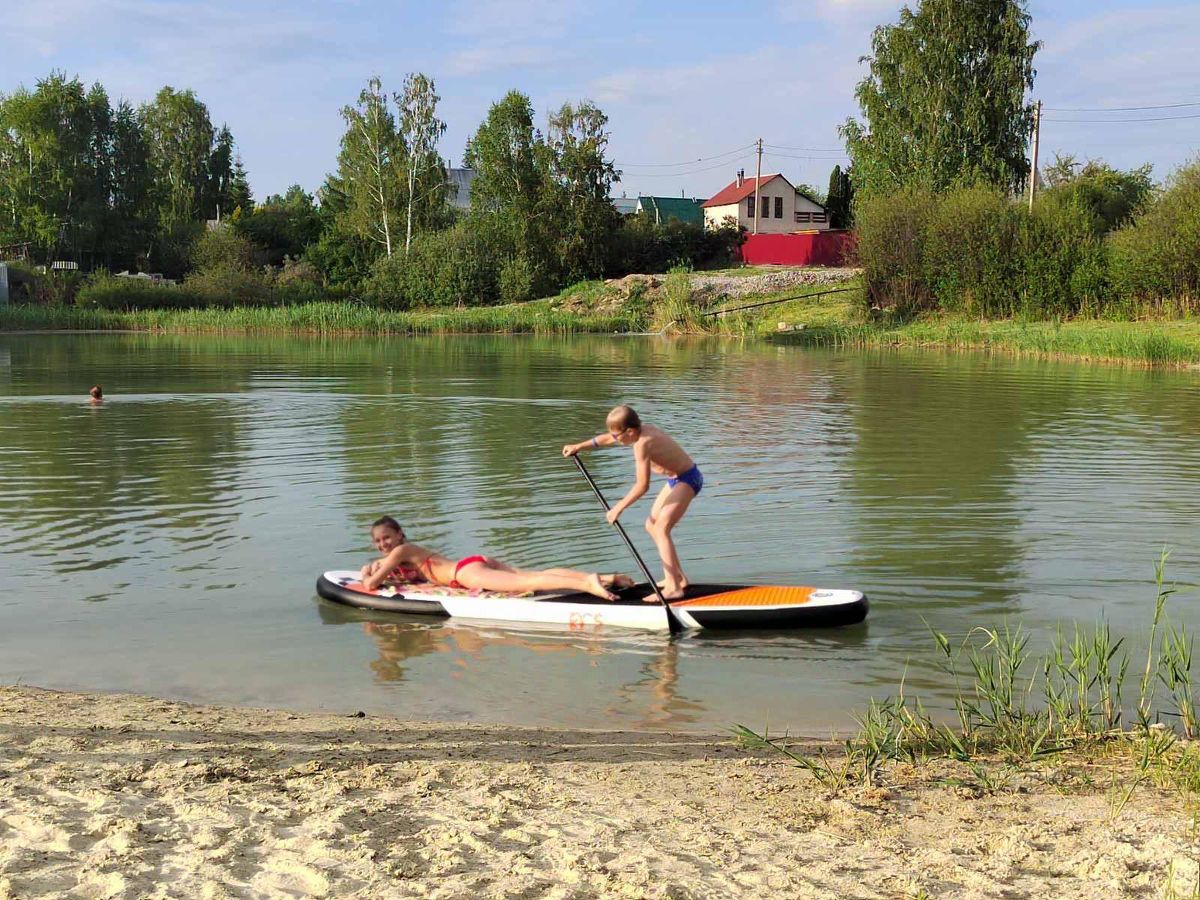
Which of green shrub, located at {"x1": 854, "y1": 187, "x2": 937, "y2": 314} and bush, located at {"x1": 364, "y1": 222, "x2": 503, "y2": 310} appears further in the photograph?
bush, located at {"x1": 364, "y1": 222, "x2": 503, "y2": 310}

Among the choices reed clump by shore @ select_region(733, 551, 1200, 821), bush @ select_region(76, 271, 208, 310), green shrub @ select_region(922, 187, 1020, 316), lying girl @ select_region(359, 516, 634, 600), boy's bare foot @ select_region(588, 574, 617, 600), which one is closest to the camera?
reed clump by shore @ select_region(733, 551, 1200, 821)

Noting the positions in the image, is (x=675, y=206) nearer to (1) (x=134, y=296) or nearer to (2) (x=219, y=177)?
(2) (x=219, y=177)

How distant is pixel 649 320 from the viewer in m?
58.4

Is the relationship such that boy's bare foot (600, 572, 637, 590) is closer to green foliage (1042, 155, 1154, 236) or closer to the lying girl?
the lying girl

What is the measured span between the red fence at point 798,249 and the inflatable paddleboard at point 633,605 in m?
58.0

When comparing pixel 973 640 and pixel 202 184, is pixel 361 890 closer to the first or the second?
pixel 973 640

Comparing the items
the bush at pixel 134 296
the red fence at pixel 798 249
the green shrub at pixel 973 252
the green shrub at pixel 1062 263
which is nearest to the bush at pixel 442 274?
the bush at pixel 134 296

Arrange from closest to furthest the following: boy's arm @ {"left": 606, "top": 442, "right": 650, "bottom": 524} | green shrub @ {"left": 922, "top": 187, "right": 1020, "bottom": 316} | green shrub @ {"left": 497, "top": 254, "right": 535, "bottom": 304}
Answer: boy's arm @ {"left": 606, "top": 442, "right": 650, "bottom": 524} → green shrub @ {"left": 922, "top": 187, "right": 1020, "bottom": 316} → green shrub @ {"left": 497, "top": 254, "right": 535, "bottom": 304}

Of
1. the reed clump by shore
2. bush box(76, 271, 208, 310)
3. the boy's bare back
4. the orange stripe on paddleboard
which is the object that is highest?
bush box(76, 271, 208, 310)

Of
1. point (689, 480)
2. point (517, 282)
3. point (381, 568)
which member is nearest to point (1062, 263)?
point (517, 282)

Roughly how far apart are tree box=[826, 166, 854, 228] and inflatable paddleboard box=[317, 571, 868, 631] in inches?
2780

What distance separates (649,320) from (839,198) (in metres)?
26.4

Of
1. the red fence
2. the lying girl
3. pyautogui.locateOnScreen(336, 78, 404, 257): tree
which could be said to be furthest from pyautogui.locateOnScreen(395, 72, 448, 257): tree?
the lying girl

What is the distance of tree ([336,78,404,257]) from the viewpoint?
236 ft
